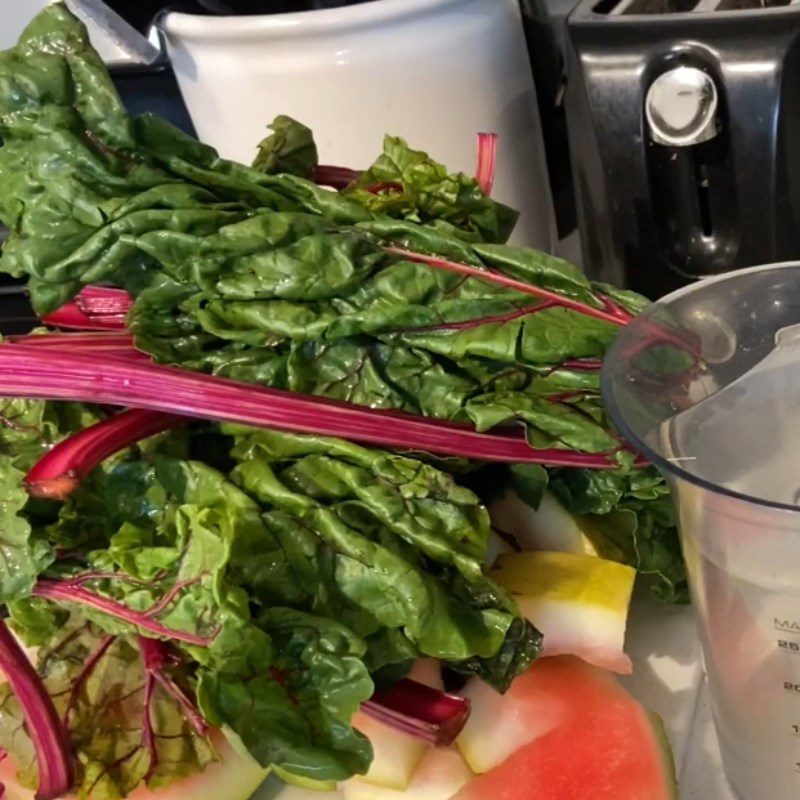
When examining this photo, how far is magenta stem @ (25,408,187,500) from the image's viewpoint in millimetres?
501

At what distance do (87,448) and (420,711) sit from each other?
233 millimetres

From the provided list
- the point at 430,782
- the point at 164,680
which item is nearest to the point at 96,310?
the point at 164,680

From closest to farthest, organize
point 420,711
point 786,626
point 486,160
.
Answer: point 786,626
point 420,711
point 486,160

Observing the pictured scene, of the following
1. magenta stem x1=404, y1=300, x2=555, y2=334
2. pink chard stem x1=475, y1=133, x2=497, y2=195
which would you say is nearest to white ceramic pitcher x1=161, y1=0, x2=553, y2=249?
pink chard stem x1=475, y1=133, x2=497, y2=195

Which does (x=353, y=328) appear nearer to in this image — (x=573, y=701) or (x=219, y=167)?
(x=219, y=167)

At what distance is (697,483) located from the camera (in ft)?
1.23

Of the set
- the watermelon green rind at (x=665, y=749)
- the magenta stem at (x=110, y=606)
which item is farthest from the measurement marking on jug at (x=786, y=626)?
the magenta stem at (x=110, y=606)

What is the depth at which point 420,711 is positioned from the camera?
526 millimetres

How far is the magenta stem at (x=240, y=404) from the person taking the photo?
53cm

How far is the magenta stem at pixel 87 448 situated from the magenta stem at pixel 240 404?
0.06 feet

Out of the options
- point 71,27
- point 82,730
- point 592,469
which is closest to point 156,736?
point 82,730

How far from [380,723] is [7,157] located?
15.0 inches

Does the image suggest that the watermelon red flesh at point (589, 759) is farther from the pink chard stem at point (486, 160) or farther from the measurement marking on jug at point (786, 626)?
the pink chard stem at point (486, 160)

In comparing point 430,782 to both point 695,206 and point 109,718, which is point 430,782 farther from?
point 695,206
